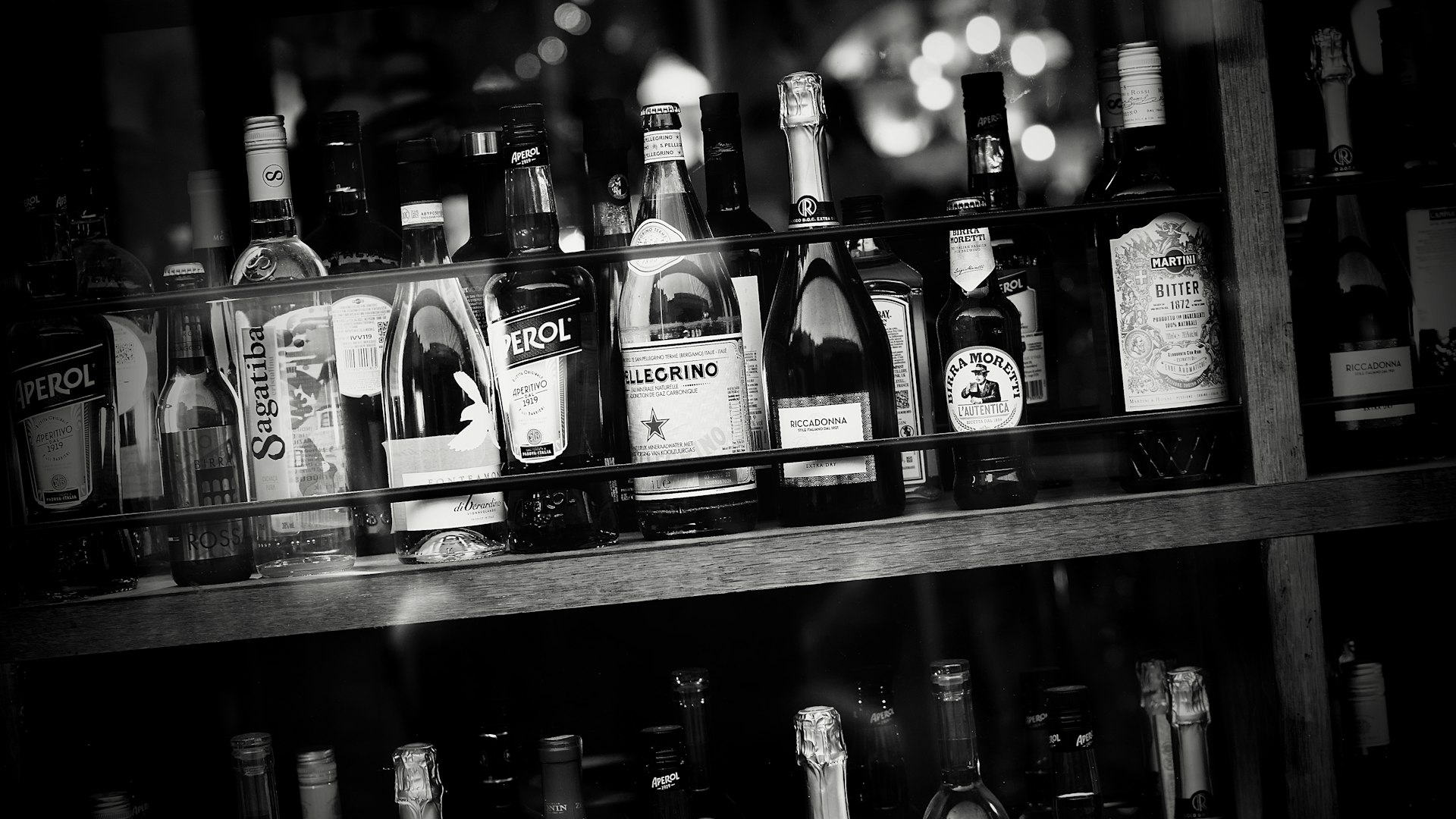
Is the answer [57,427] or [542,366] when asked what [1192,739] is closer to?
[542,366]

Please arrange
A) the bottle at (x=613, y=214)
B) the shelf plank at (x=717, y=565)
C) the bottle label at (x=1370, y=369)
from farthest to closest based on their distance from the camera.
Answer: the bottle at (x=613, y=214), the bottle label at (x=1370, y=369), the shelf plank at (x=717, y=565)

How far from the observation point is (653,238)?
0.94m

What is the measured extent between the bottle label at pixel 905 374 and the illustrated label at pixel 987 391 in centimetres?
10

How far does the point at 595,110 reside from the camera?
1030 millimetres

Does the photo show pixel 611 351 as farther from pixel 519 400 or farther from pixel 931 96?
pixel 931 96

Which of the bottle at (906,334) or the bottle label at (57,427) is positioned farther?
the bottle at (906,334)

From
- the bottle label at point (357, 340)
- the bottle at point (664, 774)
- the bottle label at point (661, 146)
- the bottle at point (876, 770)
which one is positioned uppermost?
the bottle label at point (661, 146)

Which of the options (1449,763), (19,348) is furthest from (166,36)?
(1449,763)

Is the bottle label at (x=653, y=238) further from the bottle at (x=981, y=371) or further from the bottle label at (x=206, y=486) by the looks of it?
the bottle label at (x=206, y=486)

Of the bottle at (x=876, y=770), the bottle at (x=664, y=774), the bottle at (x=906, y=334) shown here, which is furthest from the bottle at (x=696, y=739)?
the bottle at (x=906, y=334)

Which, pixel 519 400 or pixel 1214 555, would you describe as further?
pixel 1214 555

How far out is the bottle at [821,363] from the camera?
836 millimetres

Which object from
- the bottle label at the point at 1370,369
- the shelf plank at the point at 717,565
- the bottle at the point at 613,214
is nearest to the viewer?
the shelf plank at the point at 717,565

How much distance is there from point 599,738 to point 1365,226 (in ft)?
2.93
